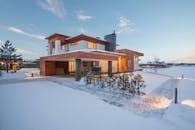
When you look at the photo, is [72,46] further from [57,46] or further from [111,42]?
[111,42]

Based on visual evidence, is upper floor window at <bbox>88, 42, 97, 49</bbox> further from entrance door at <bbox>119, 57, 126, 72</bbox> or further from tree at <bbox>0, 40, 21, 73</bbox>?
tree at <bbox>0, 40, 21, 73</bbox>

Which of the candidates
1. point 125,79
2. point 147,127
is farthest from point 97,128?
point 125,79

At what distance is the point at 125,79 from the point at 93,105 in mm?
4691

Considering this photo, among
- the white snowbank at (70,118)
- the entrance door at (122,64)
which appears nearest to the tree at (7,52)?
the entrance door at (122,64)

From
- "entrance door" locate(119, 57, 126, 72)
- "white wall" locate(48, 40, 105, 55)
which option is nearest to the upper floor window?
"white wall" locate(48, 40, 105, 55)

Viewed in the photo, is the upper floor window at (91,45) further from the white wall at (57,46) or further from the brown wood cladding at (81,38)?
the white wall at (57,46)

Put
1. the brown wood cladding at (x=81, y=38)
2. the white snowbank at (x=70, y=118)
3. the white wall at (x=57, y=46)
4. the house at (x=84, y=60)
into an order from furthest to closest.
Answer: the white wall at (x=57, y=46), the brown wood cladding at (x=81, y=38), the house at (x=84, y=60), the white snowbank at (x=70, y=118)

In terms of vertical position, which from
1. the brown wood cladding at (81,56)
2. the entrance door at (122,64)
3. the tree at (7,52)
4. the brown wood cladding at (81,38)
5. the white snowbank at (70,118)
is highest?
the brown wood cladding at (81,38)

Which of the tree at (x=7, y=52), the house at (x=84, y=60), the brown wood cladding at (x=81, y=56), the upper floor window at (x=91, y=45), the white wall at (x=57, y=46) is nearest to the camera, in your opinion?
the brown wood cladding at (x=81, y=56)

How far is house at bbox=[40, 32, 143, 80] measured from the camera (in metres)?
23.8

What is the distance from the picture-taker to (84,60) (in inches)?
1008

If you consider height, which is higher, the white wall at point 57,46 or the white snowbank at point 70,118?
the white wall at point 57,46

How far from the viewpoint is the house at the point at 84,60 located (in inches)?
938

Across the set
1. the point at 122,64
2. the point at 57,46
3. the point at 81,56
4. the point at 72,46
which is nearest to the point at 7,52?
the point at 57,46
